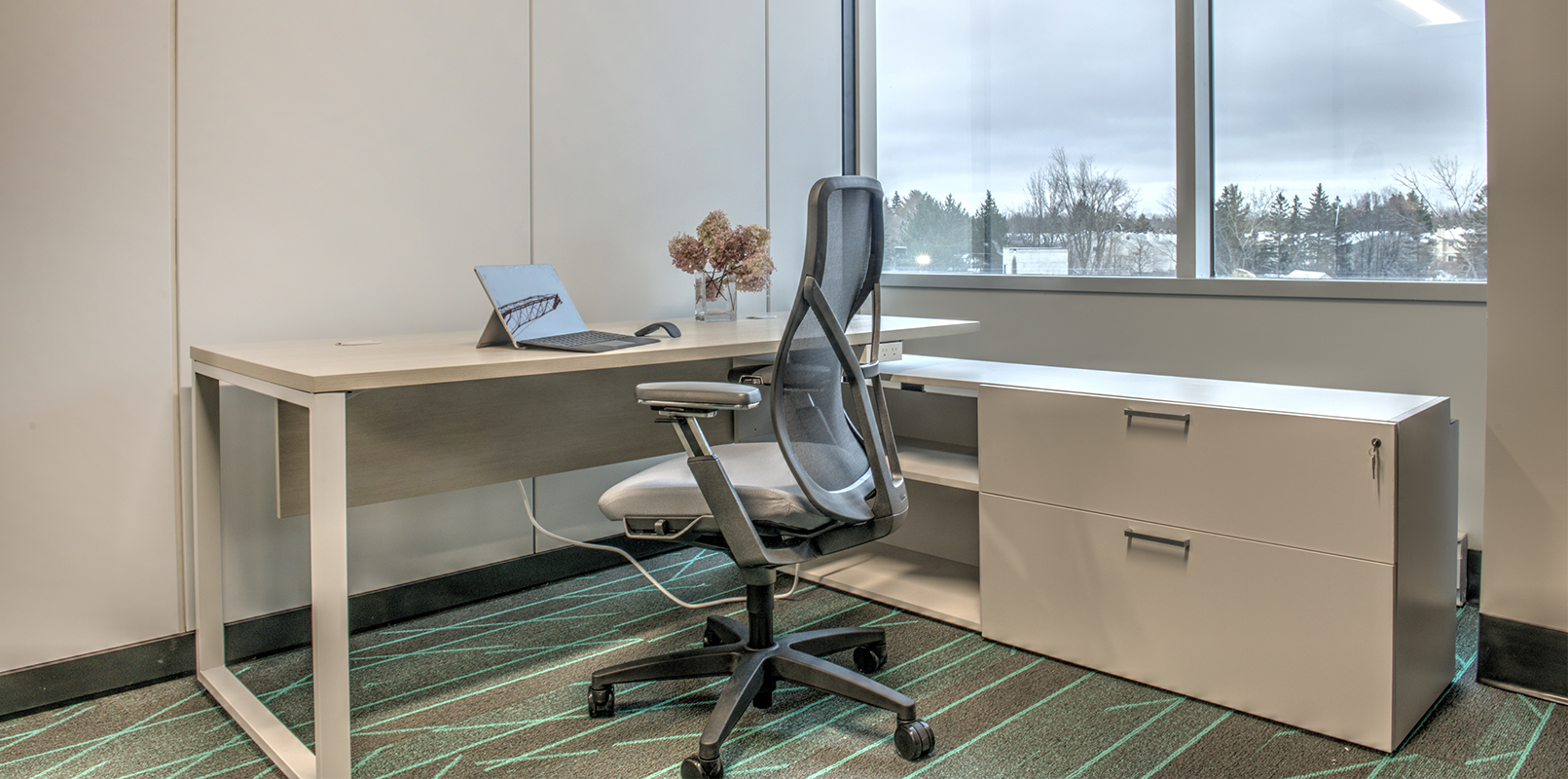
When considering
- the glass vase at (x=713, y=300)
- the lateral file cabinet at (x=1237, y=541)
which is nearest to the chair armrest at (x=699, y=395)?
the lateral file cabinet at (x=1237, y=541)

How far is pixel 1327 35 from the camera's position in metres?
2.72

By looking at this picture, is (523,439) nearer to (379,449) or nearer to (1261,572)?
(379,449)

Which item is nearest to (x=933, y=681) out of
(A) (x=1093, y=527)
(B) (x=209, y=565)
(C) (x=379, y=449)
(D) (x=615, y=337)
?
(A) (x=1093, y=527)

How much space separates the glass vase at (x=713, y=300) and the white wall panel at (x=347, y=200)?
520 mm

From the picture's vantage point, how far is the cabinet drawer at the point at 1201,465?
1.84m

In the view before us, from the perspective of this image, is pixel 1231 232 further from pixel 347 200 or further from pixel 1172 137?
pixel 347 200

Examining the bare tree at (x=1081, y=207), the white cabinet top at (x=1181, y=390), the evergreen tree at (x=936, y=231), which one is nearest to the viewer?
the white cabinet top at (x=1181, y=390)

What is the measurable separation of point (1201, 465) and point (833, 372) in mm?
822

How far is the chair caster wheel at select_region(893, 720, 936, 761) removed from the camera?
182 centimetres

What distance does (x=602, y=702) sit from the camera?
79.7 inches

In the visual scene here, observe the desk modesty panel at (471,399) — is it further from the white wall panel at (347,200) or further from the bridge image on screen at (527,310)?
the white wall panel at (347,200)

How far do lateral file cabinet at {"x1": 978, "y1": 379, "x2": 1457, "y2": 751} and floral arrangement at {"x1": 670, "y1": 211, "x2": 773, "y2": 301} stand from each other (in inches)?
32.4

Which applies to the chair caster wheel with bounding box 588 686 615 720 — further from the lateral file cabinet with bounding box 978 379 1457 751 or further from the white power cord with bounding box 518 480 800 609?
the lateral file cabinet with bounding box 978 379 1457 751

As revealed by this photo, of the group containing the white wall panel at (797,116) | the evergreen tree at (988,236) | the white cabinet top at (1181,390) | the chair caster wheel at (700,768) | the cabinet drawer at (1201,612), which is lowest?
the chair caster wheel at (700,768)
